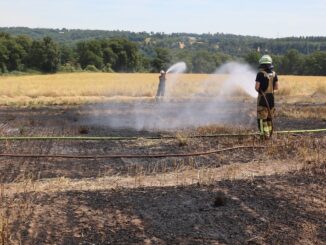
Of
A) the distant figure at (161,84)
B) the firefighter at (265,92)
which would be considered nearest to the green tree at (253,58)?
the distant figure at (161,84)

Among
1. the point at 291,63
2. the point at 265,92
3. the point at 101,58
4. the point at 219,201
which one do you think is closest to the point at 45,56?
the point at 101,58

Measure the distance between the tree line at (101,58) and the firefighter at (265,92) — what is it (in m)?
55.0

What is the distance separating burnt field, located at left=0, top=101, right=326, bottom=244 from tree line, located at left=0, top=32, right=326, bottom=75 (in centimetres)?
5622

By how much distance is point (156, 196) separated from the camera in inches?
281

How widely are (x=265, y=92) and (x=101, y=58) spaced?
8098cm

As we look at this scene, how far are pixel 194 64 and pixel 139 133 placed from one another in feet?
173

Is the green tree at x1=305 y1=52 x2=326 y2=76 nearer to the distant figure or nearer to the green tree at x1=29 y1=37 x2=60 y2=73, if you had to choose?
the green tree at x1=29 y1=37 x2=60 y2=73

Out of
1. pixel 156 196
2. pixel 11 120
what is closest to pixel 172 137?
pixel 156 196

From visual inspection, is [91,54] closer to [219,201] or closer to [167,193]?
[167,193]

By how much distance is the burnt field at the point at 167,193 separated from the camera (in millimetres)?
5594

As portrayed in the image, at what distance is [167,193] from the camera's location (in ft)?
24.0

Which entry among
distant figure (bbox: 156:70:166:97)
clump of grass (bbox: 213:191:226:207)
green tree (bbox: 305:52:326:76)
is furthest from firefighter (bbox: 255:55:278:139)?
green tree (bbox: 305:52:326:76)

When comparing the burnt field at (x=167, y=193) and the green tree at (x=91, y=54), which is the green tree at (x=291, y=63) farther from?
the burnt field at (x=167, y=193)

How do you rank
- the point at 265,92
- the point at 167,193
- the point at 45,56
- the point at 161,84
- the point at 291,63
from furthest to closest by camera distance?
the point at 291,63 < the point at 45,56 < the point at 161,84 < the point at 265,92 < the point at 167,193
